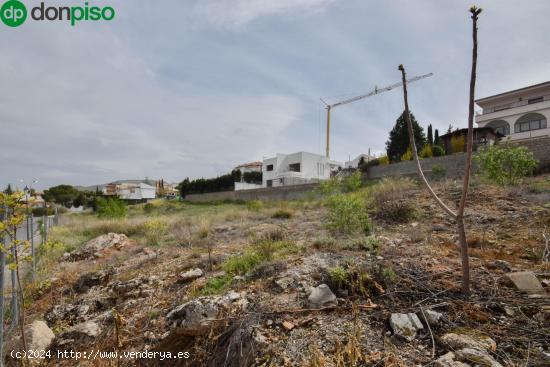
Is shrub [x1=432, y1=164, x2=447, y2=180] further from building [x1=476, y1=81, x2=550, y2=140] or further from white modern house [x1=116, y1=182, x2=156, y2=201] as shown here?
white modern house [x1=116, y1=182, x2=156, y2=201]

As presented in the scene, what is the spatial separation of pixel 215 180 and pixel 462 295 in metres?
31.0

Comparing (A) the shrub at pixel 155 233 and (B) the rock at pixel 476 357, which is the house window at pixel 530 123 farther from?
(B) the rock at pixel 476 357

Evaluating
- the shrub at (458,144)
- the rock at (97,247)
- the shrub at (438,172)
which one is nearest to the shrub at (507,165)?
the shrub at (438,172)

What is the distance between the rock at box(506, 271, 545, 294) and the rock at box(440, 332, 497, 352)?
891 mm

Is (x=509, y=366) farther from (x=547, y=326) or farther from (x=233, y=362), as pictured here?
(x=233, y=362)

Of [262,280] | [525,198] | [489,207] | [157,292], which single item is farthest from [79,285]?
[525,198]

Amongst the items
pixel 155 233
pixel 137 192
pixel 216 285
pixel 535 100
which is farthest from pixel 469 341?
pixel 137 192

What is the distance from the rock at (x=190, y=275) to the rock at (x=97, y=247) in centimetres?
380

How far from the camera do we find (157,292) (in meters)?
3.76

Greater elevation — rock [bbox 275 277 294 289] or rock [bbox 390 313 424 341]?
rock [bbox 275 277 294 289]

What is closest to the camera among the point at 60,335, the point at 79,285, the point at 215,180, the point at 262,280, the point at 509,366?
the point at 509,366

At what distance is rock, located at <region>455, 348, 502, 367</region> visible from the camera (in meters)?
1.76

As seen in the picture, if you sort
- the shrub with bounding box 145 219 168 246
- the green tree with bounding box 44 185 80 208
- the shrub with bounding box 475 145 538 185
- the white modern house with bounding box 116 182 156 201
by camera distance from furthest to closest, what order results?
1. the white modern house with bounding box 116 182 156 201
2. the green tree with bounding box 44 185 80 208
3. the shrub with bounding box 475 145 538 185
4. the shrub with bounding box 145 219 168 246

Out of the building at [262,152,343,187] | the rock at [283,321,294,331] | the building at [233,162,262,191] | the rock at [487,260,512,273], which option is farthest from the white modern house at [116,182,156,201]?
the rock at [487,260,512,273]
